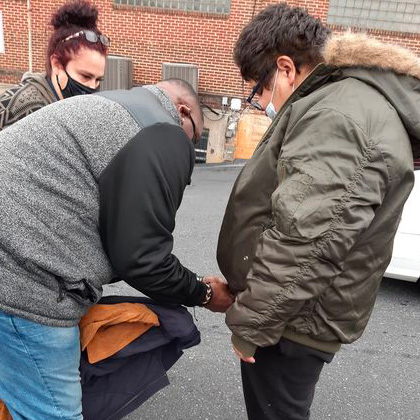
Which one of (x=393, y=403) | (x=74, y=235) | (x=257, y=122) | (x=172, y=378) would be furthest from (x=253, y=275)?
(x=257, y=122)

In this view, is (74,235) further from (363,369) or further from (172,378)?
(363,369)

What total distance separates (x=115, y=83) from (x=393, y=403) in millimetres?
9382

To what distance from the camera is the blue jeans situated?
1.46 m

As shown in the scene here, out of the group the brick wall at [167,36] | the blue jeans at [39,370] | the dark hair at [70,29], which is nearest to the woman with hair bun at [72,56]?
the dark hair at [70,29]

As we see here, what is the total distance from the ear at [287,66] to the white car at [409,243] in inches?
91.9

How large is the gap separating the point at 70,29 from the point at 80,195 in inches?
54.1

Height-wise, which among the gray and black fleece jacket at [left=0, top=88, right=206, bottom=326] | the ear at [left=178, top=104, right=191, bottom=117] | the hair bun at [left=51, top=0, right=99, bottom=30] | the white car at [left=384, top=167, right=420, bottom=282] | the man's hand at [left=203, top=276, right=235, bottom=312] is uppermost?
the hair bun at [left=51, top=0, right=99, bottom=30]

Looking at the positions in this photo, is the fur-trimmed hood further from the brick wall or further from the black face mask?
the brick wall

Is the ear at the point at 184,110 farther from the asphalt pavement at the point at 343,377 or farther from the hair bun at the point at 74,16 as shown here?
the asphalt pavement at the point at 343,377

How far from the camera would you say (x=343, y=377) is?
279 cm

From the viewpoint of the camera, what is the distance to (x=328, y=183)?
4.23 ft

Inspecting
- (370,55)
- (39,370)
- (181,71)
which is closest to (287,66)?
(370,55)

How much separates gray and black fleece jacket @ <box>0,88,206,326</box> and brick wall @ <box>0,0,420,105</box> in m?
9.39

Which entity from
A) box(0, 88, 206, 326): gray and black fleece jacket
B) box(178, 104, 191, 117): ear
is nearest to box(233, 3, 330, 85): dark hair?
box(178, 104, 191, 117): ear
